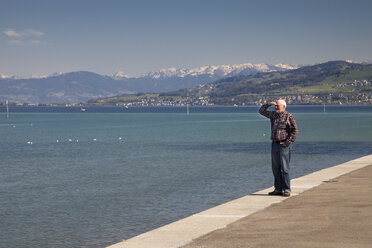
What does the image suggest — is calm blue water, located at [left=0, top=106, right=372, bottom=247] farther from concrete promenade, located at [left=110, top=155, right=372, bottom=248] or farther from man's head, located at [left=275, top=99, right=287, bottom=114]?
man's head, located at [left=275, top=99, right=287, bottom=114]

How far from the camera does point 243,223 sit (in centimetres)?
1124

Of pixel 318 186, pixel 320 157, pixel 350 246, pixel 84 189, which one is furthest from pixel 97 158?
pixel 350 246

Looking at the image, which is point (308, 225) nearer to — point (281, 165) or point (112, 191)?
point (281, 165)

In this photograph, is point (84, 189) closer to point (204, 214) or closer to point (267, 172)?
point (267, 172)

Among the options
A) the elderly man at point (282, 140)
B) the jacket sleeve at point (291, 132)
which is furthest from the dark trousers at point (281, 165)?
the jacket sleeve at point (291, 132)

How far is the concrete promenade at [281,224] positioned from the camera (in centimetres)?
959

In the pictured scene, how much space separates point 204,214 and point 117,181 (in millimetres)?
16572

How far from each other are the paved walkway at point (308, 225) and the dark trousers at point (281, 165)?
522 millimetres

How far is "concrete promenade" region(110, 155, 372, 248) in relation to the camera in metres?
9.59

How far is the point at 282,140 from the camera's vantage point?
14.5 meters

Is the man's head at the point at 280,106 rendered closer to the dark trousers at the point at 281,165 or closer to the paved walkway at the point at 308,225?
the dark trousers at the point at 281,165

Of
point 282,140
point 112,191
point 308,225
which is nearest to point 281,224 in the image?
point 308,225

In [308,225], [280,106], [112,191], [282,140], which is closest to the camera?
[308,225]

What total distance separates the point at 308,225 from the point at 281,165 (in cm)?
399
